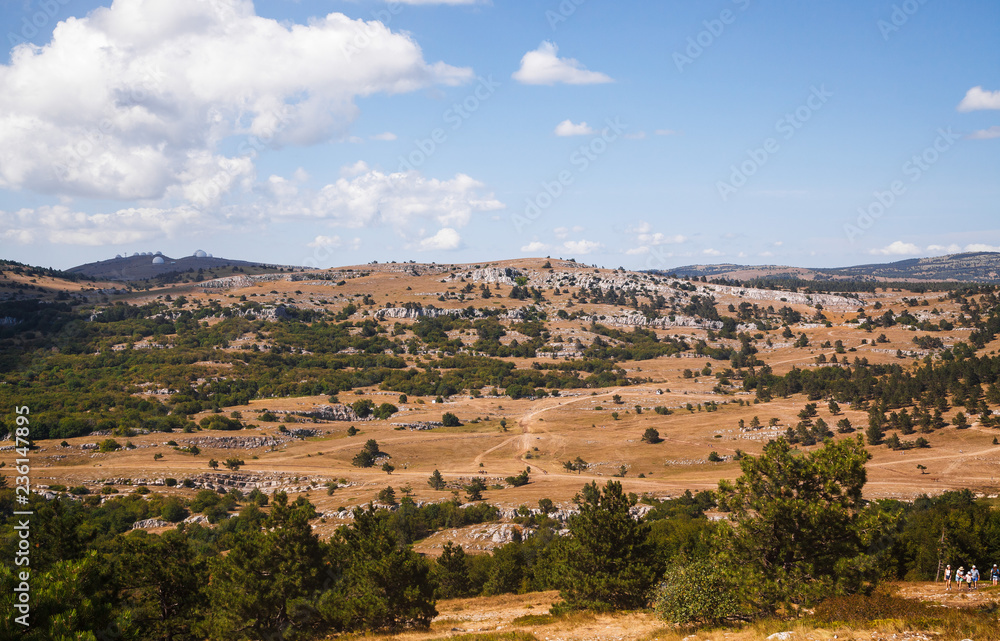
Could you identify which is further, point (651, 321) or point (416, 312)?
point (651, 321)

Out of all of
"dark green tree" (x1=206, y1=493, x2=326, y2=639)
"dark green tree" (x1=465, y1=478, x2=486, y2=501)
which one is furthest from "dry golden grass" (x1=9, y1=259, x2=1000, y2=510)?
"dark green tree" (x1=206, y1=493, x2=326, y2=639)

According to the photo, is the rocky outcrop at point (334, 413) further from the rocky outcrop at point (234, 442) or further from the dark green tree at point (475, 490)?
the dark green tree at point (475, 490)

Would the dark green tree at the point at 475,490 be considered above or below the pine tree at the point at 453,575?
below

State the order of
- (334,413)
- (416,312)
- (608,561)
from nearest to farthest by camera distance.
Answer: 1. (608,561)
2. (334,413)
3. (416,312)

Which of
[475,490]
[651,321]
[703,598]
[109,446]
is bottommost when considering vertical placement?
[475,490]

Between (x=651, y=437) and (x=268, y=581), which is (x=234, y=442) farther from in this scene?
(x=268, y=581)

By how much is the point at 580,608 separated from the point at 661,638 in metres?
8.80

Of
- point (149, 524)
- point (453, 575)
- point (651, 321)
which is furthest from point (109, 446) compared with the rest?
point (651, 321)

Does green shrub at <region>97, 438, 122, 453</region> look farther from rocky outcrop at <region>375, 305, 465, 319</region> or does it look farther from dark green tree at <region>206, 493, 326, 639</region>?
rocky outcrop at <region>375, 305, 465, 319</region>

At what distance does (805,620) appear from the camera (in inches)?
669

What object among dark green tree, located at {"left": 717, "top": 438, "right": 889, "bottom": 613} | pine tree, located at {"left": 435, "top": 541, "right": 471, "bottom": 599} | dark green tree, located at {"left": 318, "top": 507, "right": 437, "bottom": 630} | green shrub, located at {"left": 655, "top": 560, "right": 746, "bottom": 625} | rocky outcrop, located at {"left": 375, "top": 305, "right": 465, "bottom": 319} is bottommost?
pine tree, located at {"left": 435, "top": 541, "right": 471, "bottom": 599}

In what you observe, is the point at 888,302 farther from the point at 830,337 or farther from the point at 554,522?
the point at 554,522

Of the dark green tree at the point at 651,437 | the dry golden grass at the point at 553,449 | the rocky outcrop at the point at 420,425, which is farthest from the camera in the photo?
the rocky outcrop at the point at 420,425

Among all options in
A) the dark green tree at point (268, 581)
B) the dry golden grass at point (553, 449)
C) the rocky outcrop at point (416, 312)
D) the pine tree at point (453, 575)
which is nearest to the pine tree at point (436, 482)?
the dry golden grass at point (553, 449)
